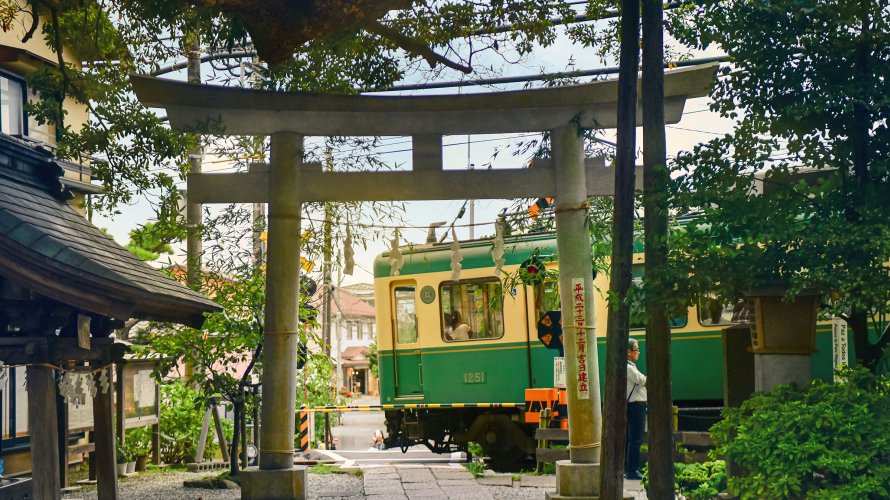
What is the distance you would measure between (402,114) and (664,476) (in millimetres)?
4519

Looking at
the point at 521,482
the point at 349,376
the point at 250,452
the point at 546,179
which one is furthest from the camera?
the point at 349,376

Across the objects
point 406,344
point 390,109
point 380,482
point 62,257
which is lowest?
point 380,482

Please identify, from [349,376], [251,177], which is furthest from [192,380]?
[349,376]

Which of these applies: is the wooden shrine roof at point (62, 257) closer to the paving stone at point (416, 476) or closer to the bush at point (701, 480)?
the bush at point (701, 480)

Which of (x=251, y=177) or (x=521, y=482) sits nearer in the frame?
(x=251, y=177)

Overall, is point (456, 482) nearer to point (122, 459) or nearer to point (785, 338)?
point (122, 459)

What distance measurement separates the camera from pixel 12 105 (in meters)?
10.1

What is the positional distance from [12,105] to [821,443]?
33.0ft

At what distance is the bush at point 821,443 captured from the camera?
14.1 ft

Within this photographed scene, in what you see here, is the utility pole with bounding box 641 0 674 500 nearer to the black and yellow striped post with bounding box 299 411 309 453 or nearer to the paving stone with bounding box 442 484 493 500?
the paving stone with bounding box 442 484 493 500

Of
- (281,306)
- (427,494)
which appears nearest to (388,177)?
(281,306)

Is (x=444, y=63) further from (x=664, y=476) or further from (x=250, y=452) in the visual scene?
(x=250, y=452)

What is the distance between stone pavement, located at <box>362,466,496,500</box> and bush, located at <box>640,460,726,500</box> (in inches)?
126

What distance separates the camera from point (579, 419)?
741cm
